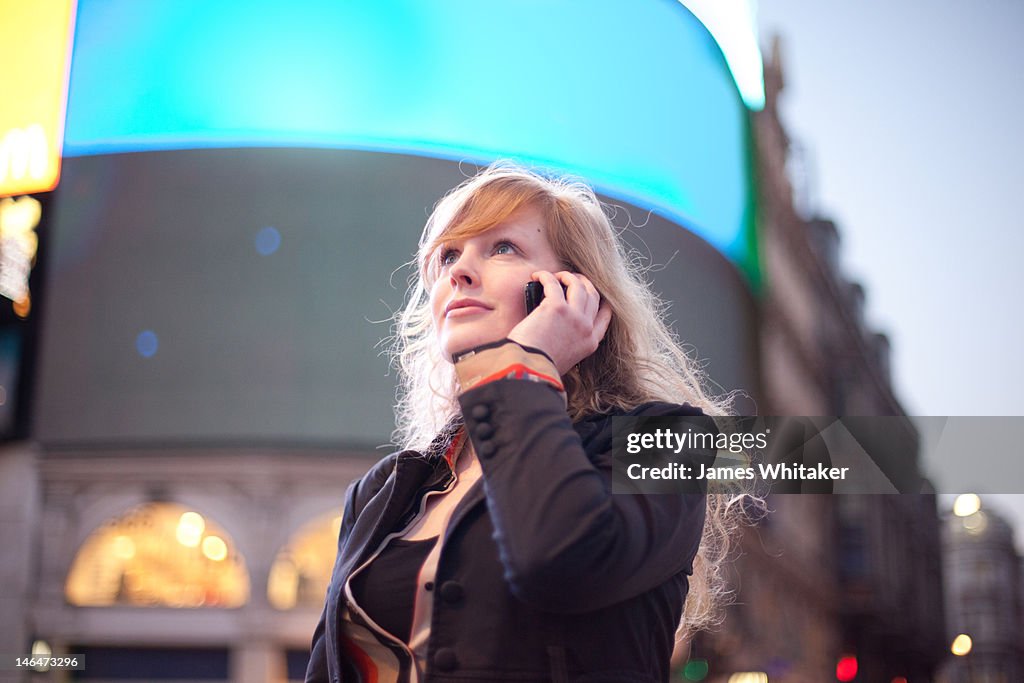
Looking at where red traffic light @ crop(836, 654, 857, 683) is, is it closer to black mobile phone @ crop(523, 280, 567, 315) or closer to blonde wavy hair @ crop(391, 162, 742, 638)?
blonde wavy hair @ crop(391, 162, 742, 638)

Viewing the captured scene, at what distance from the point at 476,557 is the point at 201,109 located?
623 inches

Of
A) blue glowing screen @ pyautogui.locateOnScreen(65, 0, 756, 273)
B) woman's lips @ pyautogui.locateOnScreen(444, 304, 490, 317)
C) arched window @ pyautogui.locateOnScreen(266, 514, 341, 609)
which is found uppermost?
blue glowing screen @ pyautogui.locateOnScreen(65, 0, 756, 273)

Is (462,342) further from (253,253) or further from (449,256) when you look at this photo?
(253,253)

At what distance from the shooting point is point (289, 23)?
1545 cm

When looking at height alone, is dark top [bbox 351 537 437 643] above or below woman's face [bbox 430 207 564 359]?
below

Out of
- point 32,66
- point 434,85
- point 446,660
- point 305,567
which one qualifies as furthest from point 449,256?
point 305,567

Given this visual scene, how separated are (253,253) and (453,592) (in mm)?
15529

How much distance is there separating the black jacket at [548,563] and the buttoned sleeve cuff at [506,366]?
22 mm

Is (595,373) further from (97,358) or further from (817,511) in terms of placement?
(817,511)

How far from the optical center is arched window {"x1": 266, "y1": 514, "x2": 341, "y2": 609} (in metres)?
14.7

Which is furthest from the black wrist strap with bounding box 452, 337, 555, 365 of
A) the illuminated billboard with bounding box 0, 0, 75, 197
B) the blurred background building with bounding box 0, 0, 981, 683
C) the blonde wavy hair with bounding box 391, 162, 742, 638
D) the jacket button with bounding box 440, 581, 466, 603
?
the blurred background building with bounding box 0, 0, 981, 683

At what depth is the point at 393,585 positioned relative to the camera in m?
1.34

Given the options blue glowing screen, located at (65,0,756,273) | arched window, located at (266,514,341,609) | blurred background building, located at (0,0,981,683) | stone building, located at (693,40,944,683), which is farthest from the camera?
stone building, located at (693,40,944,683)

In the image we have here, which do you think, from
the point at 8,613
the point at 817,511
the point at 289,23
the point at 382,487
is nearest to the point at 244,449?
the point at 8,613
